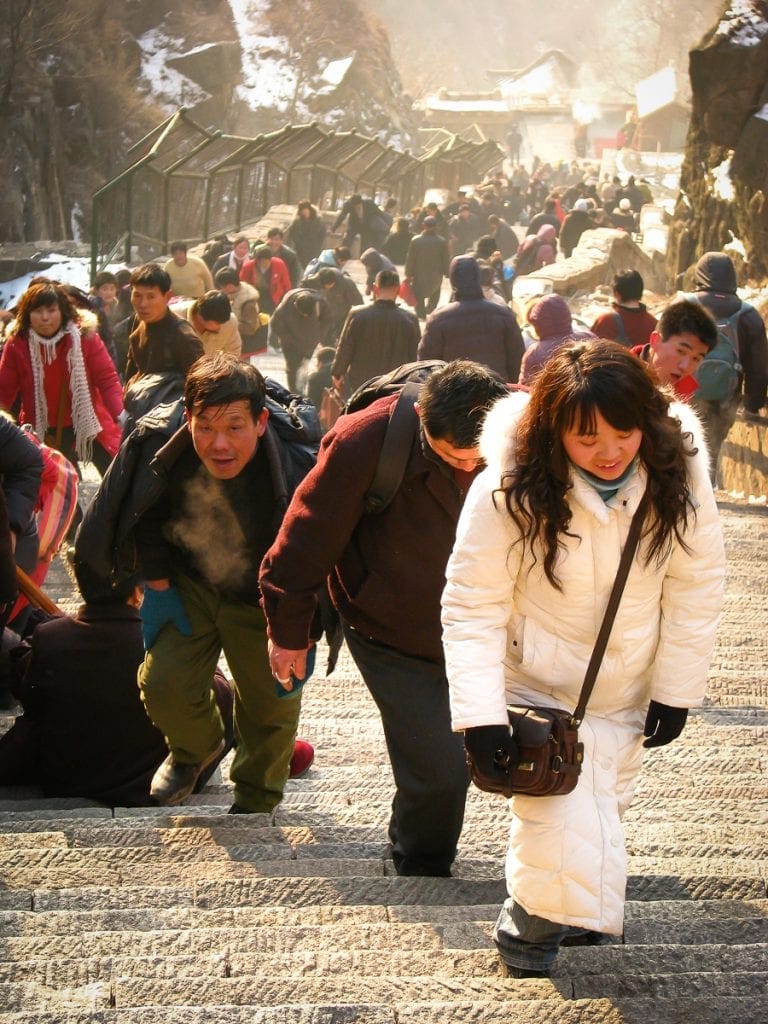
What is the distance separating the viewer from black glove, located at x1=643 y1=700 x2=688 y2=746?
3.13 m

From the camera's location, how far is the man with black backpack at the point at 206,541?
4.28m

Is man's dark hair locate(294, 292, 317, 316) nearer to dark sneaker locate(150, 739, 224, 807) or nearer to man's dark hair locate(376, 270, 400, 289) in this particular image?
man's dark hair locate(376, 270, 400, 289)

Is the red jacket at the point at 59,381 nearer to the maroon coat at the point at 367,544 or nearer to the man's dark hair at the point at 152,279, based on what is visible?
the man's dark hair at the point at 152,279

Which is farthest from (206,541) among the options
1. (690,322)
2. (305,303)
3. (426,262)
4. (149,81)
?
(149,81)

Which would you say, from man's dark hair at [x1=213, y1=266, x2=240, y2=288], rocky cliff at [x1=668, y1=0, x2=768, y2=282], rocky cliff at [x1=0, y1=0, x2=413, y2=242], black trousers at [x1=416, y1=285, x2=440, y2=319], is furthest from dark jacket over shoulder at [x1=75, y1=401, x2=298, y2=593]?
rocky cliff at [x1=0, y1=0, x2=413, y2=242]

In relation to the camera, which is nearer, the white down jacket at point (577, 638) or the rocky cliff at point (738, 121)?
the white down jacket at point (577, 638)

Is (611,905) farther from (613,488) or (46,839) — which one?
(46,839)

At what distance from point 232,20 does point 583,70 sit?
50.6 metres

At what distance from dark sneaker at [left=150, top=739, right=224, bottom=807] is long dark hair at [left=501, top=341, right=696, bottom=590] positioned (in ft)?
7.22

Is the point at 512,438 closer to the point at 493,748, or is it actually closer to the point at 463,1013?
the point at 493,748

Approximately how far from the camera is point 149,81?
4741 centimetres

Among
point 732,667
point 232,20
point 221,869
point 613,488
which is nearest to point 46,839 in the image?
point 221,869

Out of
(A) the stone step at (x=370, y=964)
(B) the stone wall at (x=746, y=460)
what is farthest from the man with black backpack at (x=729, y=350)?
(A) the stone step at (x=370, y=964)

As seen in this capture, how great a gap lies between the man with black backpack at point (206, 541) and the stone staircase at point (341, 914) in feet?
1.06
